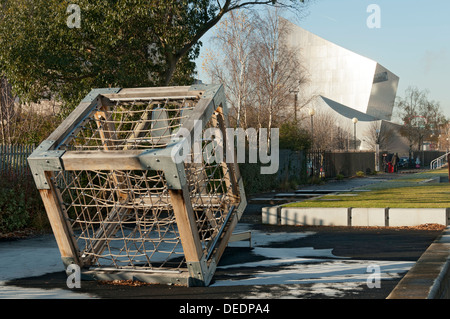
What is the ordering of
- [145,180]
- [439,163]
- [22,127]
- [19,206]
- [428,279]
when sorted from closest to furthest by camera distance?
[428,279] < [145,180] < [19,206] < [22,127] < [439,163]

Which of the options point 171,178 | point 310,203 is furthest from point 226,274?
point 310,203

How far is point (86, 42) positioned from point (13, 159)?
5.51 metres

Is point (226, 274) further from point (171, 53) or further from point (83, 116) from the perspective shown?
point (171, 53)

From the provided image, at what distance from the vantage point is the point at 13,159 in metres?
14.1

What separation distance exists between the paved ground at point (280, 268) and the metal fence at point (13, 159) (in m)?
2.19

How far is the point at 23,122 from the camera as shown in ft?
66.9

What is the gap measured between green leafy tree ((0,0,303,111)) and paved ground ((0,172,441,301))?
671 centimetres

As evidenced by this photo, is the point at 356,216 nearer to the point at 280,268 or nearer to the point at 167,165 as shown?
the point at 280,268

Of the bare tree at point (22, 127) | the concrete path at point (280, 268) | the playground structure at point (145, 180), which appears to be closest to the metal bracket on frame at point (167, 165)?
the playground structure at point (145, 180)

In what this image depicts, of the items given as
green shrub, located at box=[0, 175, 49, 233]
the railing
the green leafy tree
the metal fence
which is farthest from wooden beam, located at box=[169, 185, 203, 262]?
the railing

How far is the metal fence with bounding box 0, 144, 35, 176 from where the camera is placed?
13.9m

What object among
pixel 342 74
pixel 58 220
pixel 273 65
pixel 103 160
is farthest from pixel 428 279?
pixel 342 74

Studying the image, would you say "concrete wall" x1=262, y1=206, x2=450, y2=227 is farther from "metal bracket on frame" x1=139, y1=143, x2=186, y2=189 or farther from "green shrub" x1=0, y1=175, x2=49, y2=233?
"metal bracket on frame" x1=139, y1=143, x2=186, y2=189

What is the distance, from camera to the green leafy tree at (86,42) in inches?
683
